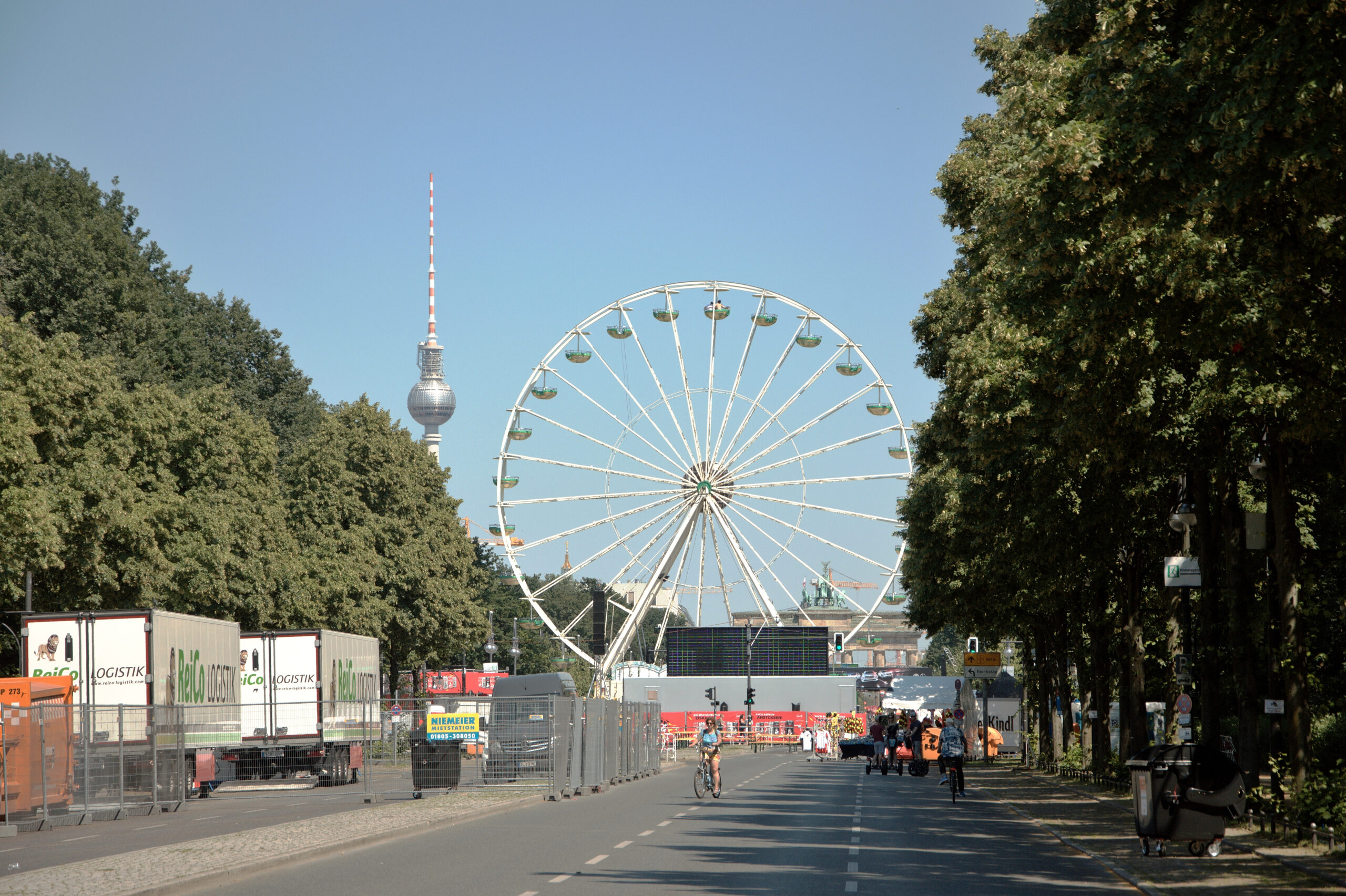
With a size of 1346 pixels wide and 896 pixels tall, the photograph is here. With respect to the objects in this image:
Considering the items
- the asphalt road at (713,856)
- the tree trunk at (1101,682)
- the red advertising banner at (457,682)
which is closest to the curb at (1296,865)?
the asphalt road at (713,856)

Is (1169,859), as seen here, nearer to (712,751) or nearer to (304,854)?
(304,854)

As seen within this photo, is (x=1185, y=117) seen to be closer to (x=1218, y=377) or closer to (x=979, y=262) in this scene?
(x=1218, y=377)

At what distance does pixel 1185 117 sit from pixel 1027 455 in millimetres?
14310

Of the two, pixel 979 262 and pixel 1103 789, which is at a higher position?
pixel 979 262

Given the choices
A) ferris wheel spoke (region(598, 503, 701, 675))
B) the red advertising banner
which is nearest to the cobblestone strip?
ferris wheel spoke (region(598, 503, 701, 675))

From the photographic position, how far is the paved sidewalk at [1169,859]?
14.6 meters

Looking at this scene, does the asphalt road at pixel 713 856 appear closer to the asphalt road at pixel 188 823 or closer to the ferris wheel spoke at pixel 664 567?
the asphalt road at pixel 188 823

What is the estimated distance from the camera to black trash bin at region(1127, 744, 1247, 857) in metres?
17.6

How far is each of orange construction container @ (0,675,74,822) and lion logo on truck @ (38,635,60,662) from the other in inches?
134

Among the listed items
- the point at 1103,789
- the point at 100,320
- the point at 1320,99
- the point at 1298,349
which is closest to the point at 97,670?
the point at 1103,789

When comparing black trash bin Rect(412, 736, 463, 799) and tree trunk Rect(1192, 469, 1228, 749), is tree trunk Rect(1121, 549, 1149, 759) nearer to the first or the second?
tree trunk Rect(1192, 469, 1228, 749)

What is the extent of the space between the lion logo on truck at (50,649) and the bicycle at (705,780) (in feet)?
43.2

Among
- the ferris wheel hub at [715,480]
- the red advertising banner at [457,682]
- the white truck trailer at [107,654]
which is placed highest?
the ferris wheel hub at [715,480]

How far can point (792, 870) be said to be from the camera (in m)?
16.3
